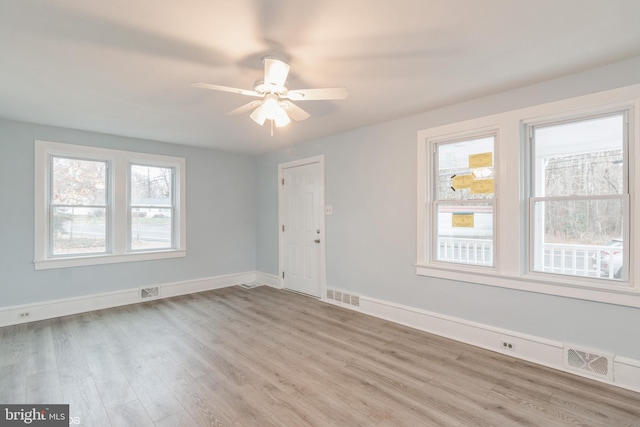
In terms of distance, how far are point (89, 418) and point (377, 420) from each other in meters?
1.84

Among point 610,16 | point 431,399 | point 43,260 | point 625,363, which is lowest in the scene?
point 431,399

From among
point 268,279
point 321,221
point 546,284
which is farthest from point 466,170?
point 268,279

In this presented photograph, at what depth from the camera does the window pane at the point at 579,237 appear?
235 centimetres

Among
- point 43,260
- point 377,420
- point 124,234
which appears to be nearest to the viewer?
point 377,420

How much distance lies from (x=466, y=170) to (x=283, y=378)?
2.64 m

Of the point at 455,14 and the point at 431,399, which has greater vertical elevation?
the point at 455,14

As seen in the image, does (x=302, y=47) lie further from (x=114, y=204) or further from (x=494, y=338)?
(x=114, y=204)

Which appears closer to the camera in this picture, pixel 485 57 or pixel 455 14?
pixel 455 14

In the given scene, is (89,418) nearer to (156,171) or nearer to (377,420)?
(377,420)

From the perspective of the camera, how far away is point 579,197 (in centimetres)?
247

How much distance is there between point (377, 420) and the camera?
74.9 inches

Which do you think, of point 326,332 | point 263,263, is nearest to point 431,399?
point 326,332

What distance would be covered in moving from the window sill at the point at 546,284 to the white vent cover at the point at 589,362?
0.42 meters

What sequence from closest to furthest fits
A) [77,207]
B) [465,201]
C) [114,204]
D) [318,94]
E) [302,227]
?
[318,94]
[465,201]
[77,207]
[114,204]
[302,227]
